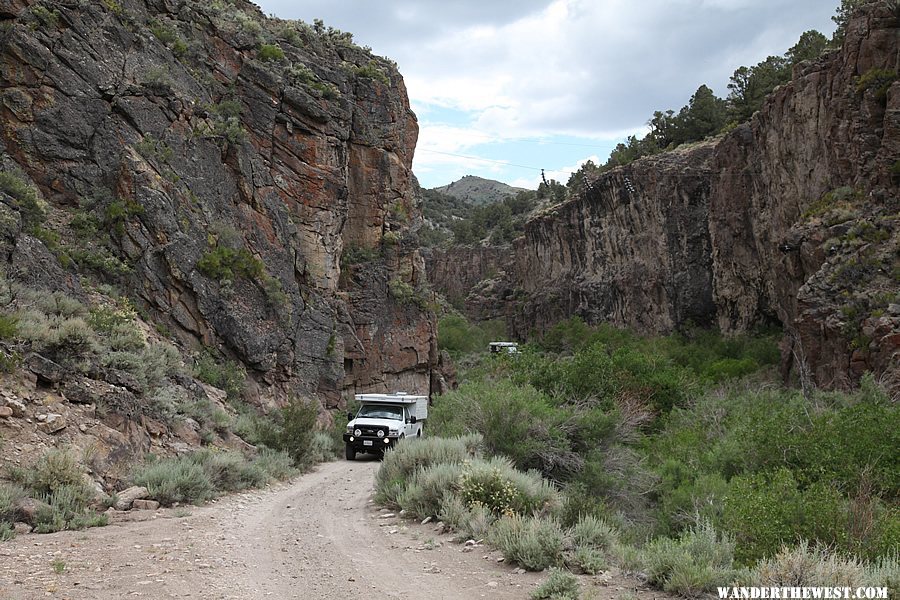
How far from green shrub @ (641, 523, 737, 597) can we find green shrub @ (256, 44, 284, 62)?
86.3ft

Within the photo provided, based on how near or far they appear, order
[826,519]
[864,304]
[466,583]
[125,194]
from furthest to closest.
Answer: [864,304] < [125,194] < [826,519] < [466,583]

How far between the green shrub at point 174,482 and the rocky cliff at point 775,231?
20.9 m

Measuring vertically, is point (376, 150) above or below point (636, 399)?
above

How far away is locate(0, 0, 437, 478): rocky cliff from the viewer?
18188 mm

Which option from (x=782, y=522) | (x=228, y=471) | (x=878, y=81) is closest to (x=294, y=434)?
(x=228, y=471)

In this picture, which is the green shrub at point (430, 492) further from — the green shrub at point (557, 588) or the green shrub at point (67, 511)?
the green shrub at point (67, 511)

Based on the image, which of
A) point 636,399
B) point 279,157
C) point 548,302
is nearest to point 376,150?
point 279,157

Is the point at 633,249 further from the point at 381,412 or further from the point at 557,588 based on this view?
the point at 557,588

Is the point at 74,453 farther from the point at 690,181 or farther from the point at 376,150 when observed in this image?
the point at 690,181

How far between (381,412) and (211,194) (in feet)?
33.7

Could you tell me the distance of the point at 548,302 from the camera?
72.3 m

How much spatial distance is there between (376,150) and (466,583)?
90.6ft

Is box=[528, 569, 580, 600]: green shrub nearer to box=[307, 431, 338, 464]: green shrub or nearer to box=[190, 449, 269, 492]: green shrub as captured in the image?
box=[190, 449, 269, 492]: green shrub

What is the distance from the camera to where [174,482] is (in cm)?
1028
